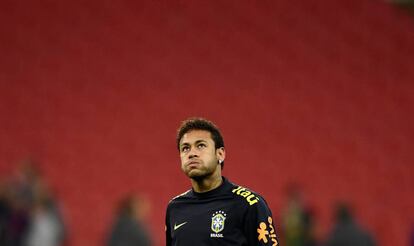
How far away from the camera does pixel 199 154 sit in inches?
187

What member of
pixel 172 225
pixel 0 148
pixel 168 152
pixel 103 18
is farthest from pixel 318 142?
pixel 172 225

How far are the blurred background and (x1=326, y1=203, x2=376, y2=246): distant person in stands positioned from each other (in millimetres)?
2583

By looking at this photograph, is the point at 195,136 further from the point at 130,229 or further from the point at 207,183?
the point at 130,229

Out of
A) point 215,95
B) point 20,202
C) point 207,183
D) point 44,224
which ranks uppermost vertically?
point 215,95

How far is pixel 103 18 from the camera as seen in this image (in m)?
15.0

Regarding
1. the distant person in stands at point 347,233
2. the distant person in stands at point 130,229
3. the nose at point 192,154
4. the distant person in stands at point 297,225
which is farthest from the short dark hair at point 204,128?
the distant person in stands at point 297,225

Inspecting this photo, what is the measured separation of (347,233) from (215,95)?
3.82 m

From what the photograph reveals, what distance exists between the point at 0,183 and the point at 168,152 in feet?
9.65

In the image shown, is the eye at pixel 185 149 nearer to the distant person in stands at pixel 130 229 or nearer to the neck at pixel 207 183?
the neck at pixel 207 183

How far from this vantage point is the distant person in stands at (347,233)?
1170 centimetres

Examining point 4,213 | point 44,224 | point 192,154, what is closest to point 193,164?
point 192,154

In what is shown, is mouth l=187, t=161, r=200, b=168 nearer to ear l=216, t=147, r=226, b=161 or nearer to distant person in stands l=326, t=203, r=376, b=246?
ear l=216, t=147, r=226, b=161

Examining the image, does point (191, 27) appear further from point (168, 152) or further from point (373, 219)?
point (373, 219)

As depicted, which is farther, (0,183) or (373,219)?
(373,219)
